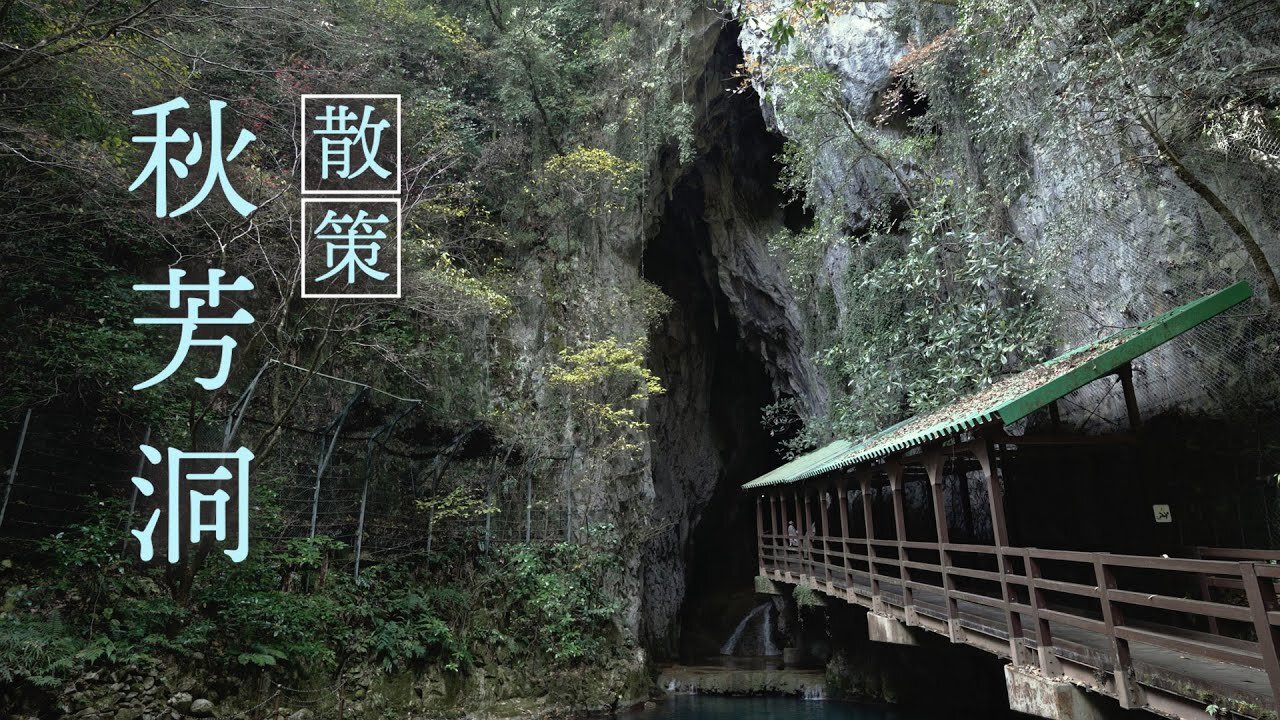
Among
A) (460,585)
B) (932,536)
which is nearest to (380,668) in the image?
(460,585)

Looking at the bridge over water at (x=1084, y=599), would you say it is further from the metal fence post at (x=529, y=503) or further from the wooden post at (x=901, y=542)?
the metal fence post at (x=529, y=503)

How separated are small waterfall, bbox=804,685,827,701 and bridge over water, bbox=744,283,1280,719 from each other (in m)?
3.12

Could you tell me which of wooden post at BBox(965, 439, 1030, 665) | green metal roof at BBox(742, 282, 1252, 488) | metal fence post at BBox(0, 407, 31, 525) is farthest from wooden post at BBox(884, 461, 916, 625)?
metal fence post at BBox(0, 407, 31, 525)

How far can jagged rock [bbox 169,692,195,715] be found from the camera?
7043mm

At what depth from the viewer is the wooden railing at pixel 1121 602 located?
13.4 feet

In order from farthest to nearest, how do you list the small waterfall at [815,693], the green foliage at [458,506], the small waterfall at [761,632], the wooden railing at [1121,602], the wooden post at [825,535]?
the small waterfall at [761,632], the small waterfall at [815,693], the wooden post at [825,535], the green foliage at [458,506], the wooden railing at [1121,602]

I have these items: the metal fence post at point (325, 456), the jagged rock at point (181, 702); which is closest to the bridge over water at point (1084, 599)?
the metal fence post at point (325, 456)

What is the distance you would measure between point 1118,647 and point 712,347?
16.7m

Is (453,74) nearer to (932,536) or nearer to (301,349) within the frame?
(301,349)

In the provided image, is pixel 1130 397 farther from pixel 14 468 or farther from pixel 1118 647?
pixel 14 468

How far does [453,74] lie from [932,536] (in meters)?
13.7

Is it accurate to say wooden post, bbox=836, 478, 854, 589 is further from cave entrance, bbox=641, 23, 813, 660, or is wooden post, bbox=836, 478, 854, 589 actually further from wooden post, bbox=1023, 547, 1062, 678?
cave entrance, bbox=641, 23, 813, 660

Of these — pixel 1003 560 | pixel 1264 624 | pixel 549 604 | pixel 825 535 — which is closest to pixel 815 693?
pixel 825 535

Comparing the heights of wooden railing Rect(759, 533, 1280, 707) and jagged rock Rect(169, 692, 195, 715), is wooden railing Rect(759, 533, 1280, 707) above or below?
above
